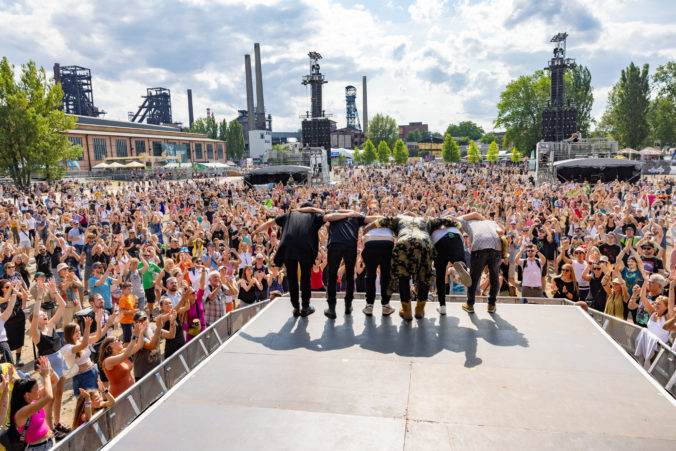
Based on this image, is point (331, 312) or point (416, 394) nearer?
point (416, 394)

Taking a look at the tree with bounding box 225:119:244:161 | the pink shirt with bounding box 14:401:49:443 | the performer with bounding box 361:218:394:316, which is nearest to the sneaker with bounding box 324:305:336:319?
the performer with bounding box 361:218:394:316

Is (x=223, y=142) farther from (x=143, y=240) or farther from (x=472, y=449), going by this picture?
(x=472, y=449)

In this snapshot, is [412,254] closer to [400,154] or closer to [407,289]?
[407,289]

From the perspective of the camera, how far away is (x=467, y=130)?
170375 mm

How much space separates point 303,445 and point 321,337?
170cm

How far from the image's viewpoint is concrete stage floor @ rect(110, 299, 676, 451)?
110 inches

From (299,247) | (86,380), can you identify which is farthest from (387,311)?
(86,380)

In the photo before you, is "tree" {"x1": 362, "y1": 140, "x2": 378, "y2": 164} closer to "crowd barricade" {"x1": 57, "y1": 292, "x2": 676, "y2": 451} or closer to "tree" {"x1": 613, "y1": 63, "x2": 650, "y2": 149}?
"tree" {"x1": 613, "y1": 63, "x2": 650, "y2": 149}

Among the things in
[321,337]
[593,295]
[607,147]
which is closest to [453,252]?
[321,337]

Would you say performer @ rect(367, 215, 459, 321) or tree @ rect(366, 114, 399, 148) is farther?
tree @ rect(366, 114, 399, 148)

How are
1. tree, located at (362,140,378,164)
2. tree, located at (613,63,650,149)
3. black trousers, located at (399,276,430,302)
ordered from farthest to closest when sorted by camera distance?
1. tree, located at (362,140,378,164)
2. tree, located at (613,63,650,149)
3. black trousers, located at (399,276,430,302)

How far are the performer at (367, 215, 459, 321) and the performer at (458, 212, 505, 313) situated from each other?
0.34 meters

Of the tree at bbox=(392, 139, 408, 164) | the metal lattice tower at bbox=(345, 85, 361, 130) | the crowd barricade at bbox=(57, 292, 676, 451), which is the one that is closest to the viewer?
the crowd barricade at bbox=(57, 292, 676, 451)

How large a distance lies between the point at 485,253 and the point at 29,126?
34482 mm
